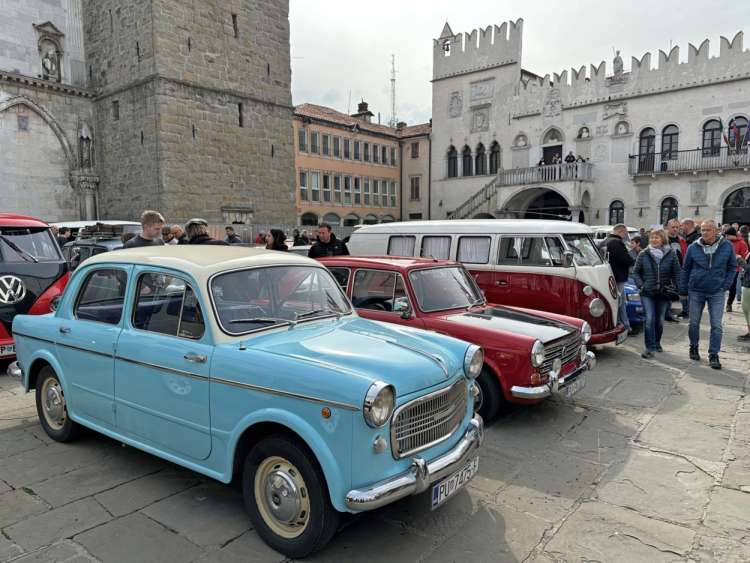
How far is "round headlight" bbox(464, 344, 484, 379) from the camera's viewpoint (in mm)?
3748

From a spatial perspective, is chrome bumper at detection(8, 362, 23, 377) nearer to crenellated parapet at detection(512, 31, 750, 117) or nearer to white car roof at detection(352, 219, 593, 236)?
white car roof at detection(352, 219, 593, 236)

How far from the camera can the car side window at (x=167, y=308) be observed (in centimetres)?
369

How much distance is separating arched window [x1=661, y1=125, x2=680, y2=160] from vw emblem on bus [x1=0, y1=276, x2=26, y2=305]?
3109 centimetres

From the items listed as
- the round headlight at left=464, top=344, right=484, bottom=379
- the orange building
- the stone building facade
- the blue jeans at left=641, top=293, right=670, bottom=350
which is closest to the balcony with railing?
the orange building

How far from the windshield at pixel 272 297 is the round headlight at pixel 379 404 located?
1178 mm

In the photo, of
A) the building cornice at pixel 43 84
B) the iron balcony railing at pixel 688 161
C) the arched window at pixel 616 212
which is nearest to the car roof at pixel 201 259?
the building cornice at pixel 43 84

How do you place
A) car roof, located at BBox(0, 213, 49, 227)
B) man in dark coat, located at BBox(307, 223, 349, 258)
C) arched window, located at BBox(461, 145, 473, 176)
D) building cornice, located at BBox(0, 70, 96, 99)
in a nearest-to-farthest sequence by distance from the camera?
1. car roof, located at BBox(0, 213, 49, 227)
2. man in dark coat, located at BBox(307, 223, 349, 258)
3. building cornice, located at BBox(0, 70, 96, 99)
4. arched window, located at BBox(461, 145, 473, 176)

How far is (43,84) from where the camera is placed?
24234 millimetres

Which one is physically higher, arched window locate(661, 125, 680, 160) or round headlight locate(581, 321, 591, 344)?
arched window locate(661, 125, 680, 160)

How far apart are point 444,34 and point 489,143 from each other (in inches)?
359

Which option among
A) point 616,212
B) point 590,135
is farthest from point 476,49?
point 616,212

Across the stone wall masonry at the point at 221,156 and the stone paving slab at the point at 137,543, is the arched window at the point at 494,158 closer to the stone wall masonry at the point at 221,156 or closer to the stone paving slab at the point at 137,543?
the stone wall masonry at the point at 221,156

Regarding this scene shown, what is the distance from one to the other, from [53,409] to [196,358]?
235 cm

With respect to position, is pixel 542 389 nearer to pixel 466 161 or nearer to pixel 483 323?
pixel 483 323
